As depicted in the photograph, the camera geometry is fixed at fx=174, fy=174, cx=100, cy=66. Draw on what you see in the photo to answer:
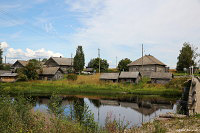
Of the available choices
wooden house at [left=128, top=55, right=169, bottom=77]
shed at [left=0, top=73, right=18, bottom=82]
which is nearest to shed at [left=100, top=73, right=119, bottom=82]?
wooden house at [left=128, top=55, right=169, bottom=77]

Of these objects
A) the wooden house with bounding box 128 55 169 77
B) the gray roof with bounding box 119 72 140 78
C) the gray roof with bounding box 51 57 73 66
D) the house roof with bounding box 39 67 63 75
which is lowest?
the gray roof with bounding box 119 72 140 78

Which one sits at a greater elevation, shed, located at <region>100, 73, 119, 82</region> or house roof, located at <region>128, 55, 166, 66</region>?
house roof, located at <region>128, 55, 166, 66</region>

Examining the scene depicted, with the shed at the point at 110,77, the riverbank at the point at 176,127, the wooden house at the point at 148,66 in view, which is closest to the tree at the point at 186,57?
the wooden house at the point at 148,66

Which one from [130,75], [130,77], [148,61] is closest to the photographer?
[130,77]

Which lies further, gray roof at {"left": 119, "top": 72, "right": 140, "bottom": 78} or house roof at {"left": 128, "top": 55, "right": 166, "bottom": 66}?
house roof at {"left": 128, "top": 55, "right": 166, "bottom": 66}

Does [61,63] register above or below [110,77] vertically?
above

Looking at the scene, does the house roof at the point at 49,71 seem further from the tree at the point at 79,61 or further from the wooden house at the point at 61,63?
the wooden house at the point at 61,63

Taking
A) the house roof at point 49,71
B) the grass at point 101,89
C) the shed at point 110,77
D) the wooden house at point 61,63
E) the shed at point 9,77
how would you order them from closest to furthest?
the grass at point 101,89
the shed at point 110,77
the house roof at point 49,71
the shed at point 9,77
the wooden house at point 61,63

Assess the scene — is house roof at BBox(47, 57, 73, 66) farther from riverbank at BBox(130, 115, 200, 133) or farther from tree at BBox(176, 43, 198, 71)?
riverbank at BBox(130, 115, 200, 133)

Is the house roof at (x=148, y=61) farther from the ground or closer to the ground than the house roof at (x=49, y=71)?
farther from the ground

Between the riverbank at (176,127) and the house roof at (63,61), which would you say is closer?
the riverbank at (176,127)

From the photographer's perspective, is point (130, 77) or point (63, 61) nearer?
point (130, 77)

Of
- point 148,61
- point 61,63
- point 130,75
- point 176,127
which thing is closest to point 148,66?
point 148,61

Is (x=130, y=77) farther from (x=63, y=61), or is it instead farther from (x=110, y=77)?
(x=63, y=61)
